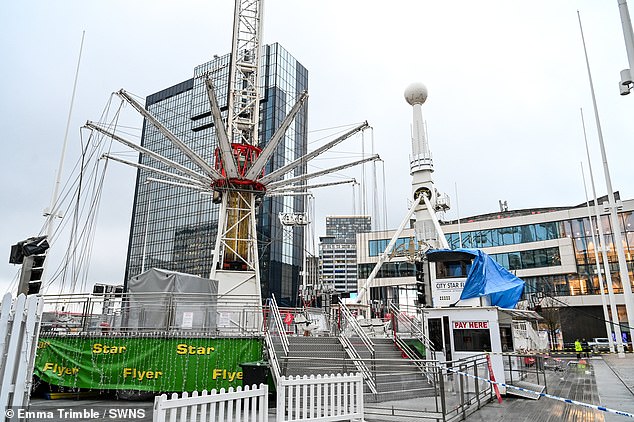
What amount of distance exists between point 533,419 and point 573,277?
1942 inches

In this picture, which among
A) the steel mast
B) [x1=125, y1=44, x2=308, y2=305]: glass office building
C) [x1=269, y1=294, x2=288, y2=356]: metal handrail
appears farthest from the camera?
[x1=125, y1=44, x2=308, y2=305]: glass office building

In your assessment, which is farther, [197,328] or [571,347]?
[571,347]

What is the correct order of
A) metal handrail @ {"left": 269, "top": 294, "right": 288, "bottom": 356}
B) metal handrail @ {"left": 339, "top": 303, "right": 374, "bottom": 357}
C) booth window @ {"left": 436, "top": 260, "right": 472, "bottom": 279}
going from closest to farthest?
metal handrail @ {"left": 269, "top": 294, "right": 288, "bottom": 356}
metal handrail @ {"left": 339, "top": 303, "right": 374, "bottom": 357}
booth window @ {"left": 436, "top": 260, "right": 472, "bottom": 279}

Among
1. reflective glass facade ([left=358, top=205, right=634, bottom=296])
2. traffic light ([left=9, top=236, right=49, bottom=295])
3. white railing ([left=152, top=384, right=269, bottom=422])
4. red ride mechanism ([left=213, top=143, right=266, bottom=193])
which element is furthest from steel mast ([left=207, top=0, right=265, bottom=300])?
reflective glass facade ([left=358, top=205, right=634, bottom=296])

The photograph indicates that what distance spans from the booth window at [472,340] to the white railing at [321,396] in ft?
22.7

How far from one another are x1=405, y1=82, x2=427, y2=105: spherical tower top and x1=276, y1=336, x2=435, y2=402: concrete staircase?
2263 centimetres

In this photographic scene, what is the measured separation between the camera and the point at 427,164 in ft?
99.1

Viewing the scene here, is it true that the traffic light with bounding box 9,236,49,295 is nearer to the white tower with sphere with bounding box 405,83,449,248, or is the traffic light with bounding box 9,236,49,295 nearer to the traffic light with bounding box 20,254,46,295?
the traffic light with bounding box 20,254,46,295

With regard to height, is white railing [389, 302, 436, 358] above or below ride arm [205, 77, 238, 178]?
below

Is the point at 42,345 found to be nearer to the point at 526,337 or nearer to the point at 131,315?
the point at 131,315

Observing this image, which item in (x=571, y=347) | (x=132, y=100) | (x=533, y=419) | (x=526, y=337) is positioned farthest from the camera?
(x=571, y=347)

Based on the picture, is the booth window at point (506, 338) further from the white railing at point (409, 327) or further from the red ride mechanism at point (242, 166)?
the red ride mechanism at point (242, 166)

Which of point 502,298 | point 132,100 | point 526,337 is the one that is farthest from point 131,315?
point 526,337

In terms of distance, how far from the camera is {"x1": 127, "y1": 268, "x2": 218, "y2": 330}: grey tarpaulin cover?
13.3m
